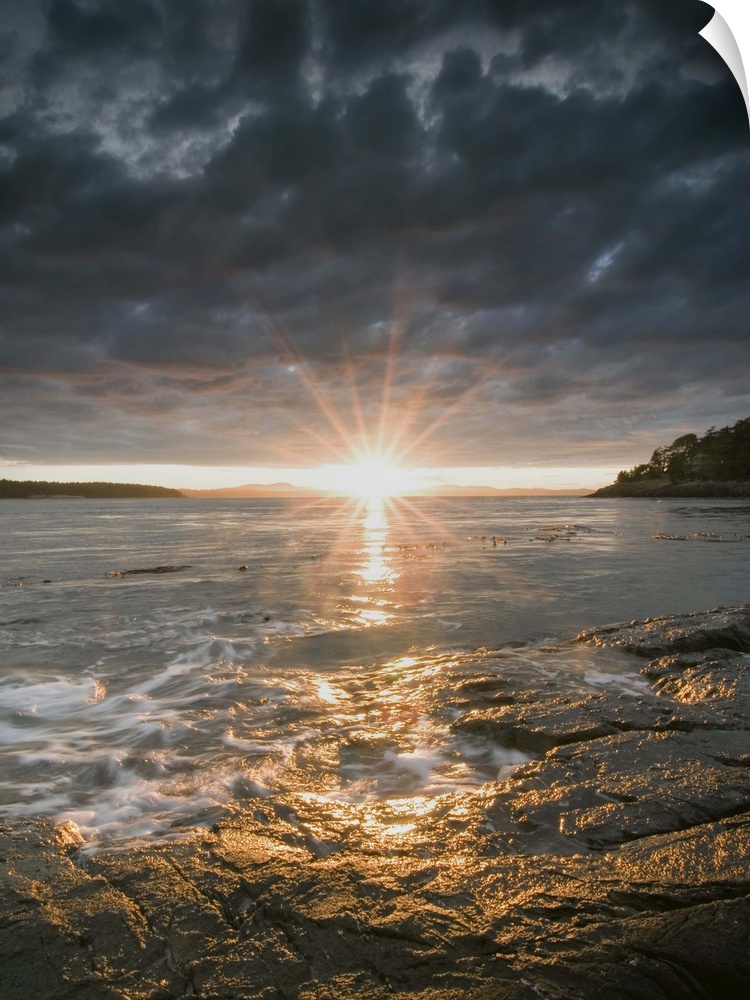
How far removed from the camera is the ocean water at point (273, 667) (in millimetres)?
4602

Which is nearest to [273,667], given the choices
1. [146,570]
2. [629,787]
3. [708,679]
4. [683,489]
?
[629,787]

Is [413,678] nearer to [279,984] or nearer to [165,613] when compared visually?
[279,984]

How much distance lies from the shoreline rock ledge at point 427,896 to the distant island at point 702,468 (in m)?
121

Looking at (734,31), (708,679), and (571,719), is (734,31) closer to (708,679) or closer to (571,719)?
(571,719)

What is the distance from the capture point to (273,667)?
826cm

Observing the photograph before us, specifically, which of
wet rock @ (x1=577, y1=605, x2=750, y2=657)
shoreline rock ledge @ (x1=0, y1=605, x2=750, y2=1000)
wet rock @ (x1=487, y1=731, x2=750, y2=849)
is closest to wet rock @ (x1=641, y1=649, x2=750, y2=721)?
wet rock @ (x1=577, y1=605, x2=750, y2=657)

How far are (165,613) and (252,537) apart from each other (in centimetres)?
2377

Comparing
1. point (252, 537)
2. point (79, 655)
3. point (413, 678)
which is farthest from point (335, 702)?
point (252, 537)

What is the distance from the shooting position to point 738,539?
2680 cm

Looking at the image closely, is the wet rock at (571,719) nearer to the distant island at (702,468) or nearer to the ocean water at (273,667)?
the ocean water at (273,667)

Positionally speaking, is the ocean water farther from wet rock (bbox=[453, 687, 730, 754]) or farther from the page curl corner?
the page curl corner

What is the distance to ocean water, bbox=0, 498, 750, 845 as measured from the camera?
15.1 ft

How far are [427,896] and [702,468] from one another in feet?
459

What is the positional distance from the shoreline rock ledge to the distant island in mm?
121193
